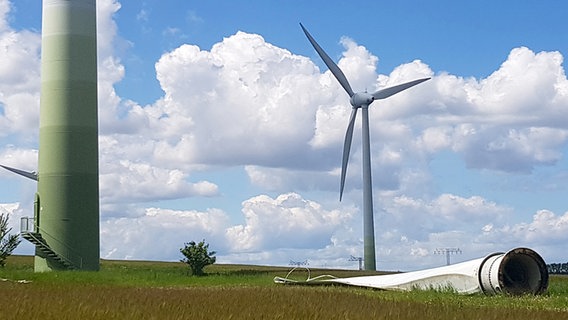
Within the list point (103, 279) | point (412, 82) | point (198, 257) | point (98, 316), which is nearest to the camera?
point (98, 316)

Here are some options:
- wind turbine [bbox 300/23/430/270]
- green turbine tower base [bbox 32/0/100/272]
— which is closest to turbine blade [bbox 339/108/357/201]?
wind turbine [bbox 300/23/430/270]

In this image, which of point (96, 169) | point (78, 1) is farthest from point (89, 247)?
point (78, 1)

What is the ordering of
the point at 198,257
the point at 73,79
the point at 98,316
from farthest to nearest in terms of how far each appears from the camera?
the point at 198,257 → the point at 73,79 → the point at 98,316

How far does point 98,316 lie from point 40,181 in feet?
156

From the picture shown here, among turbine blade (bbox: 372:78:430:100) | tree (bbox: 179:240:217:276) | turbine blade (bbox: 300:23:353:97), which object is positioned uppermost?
turbine blade (bbox: 300:23:353:97)

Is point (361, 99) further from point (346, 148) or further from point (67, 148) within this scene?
point (67, 148)

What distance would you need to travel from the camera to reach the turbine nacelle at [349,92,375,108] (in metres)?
83.8

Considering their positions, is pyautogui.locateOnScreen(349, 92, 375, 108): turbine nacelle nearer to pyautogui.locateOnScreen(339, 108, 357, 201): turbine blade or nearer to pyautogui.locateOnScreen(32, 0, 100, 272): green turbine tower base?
pyautogui.locateOnScreen(339, 108, 357, 201): turbine blade

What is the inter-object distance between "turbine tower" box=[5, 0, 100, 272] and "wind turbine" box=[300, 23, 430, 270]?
24359 millimetres

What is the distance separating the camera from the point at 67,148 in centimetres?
→ 5897

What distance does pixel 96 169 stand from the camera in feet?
199

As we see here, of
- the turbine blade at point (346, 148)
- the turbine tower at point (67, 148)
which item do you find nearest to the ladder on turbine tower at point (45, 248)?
the turbine tower at point (67, 148)

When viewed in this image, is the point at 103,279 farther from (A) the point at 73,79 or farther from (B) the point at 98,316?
(B) the point at 98,316

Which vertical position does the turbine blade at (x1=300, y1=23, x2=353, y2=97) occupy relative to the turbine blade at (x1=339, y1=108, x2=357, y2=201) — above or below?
above
